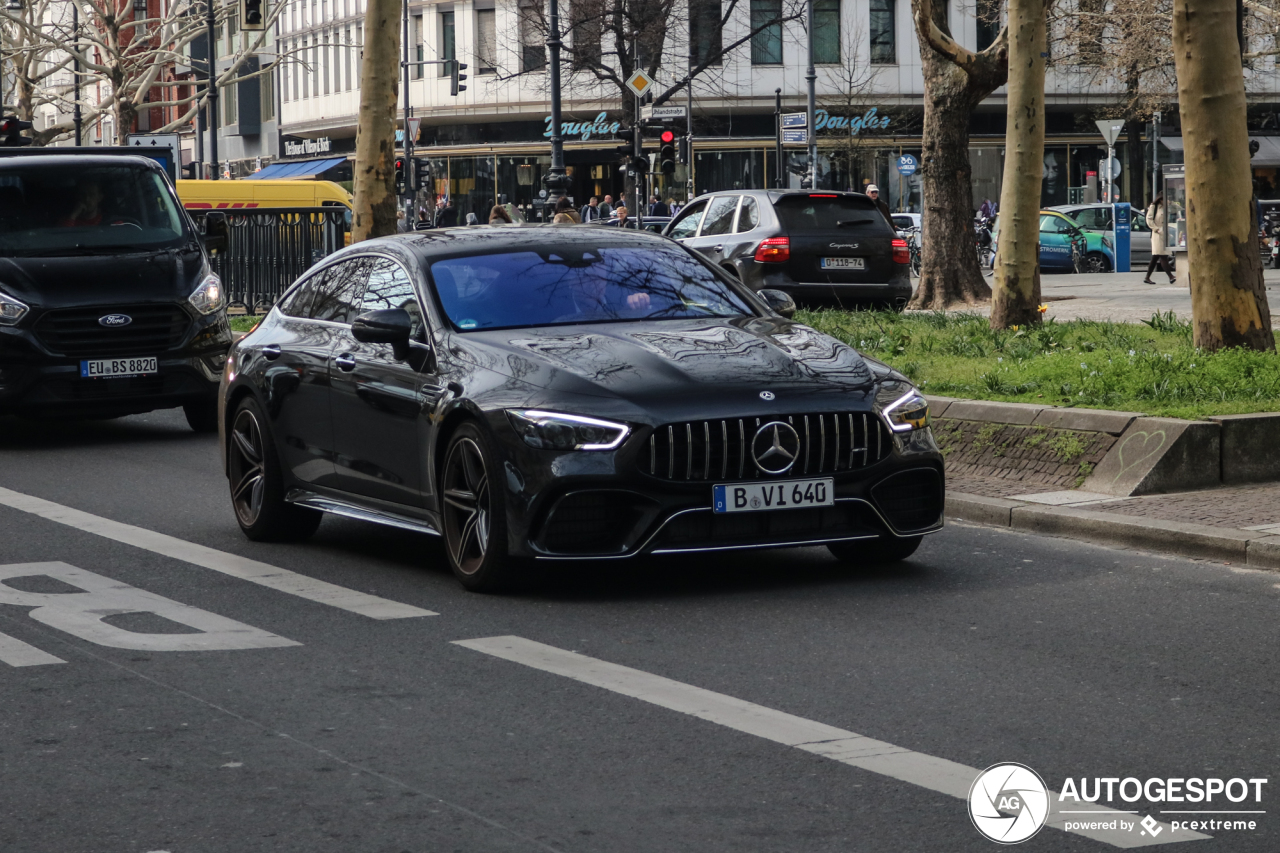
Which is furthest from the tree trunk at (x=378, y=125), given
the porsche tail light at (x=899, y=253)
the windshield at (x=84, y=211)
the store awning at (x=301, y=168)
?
the store awning at (x=301, y=168)

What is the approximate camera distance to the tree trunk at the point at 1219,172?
11.8 m

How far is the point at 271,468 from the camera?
30.6 ft

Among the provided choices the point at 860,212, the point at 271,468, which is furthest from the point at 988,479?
the point at 860,212

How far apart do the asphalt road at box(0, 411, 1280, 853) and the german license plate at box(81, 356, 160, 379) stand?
509 centimetres

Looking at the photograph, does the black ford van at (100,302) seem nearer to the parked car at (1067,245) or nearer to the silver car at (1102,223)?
the parked car at (1067,245)

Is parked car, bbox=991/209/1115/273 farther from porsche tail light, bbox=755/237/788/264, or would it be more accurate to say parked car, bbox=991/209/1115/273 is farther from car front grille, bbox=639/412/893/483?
car front grille, bbox=639/412/893/483

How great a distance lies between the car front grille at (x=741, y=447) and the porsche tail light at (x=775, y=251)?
582 inches

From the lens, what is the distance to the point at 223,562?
Answer: 8.84 metres

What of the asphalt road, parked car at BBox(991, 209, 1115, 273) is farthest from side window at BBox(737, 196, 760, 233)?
parked car at BBox(991, 209, 1115, 273)

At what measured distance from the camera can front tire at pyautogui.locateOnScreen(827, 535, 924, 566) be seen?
27.3 feet

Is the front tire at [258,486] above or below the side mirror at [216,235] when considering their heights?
below

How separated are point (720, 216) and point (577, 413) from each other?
1627 cm

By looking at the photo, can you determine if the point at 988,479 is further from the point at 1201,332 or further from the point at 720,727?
the point at 720,727

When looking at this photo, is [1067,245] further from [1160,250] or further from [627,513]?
[627,513]
